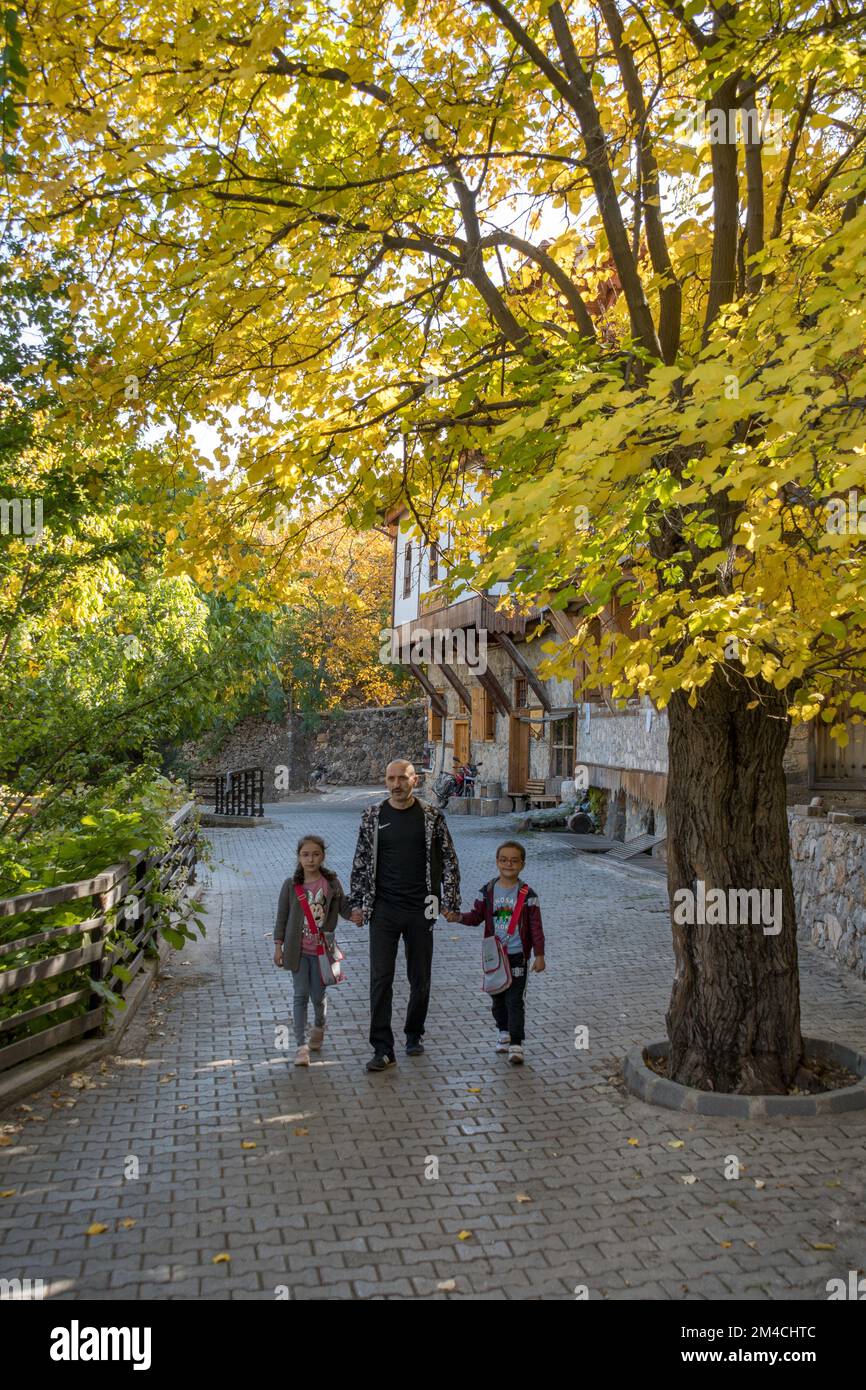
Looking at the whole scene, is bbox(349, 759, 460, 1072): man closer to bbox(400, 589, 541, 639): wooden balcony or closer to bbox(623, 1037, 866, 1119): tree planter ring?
bbox(623, 1037, 866, 1119): tree planter ring

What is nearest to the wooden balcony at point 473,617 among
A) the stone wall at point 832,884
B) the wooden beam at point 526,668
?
the wooden beam at point 526,668

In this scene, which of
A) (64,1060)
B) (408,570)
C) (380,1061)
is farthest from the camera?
(408,570)

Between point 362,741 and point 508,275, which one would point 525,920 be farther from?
point 362,741

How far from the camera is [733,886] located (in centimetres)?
621

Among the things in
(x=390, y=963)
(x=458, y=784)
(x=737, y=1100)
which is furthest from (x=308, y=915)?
(x=458, y=784)

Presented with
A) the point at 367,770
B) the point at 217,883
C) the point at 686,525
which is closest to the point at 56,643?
the point at 217,883

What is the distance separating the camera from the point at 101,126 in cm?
486

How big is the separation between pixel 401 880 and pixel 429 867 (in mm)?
196

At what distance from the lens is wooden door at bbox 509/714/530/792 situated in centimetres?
2648

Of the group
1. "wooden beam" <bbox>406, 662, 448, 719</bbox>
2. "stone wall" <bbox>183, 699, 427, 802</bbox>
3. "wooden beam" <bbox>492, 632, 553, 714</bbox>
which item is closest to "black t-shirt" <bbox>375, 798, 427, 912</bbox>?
"wooden beam" <bbox>492, 632, 553, 714</bbox>

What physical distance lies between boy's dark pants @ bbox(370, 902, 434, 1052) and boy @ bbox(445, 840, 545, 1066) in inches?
9.6

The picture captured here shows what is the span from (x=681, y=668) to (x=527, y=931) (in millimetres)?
2438

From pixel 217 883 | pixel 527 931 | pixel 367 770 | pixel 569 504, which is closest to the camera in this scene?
pixel 569 504
